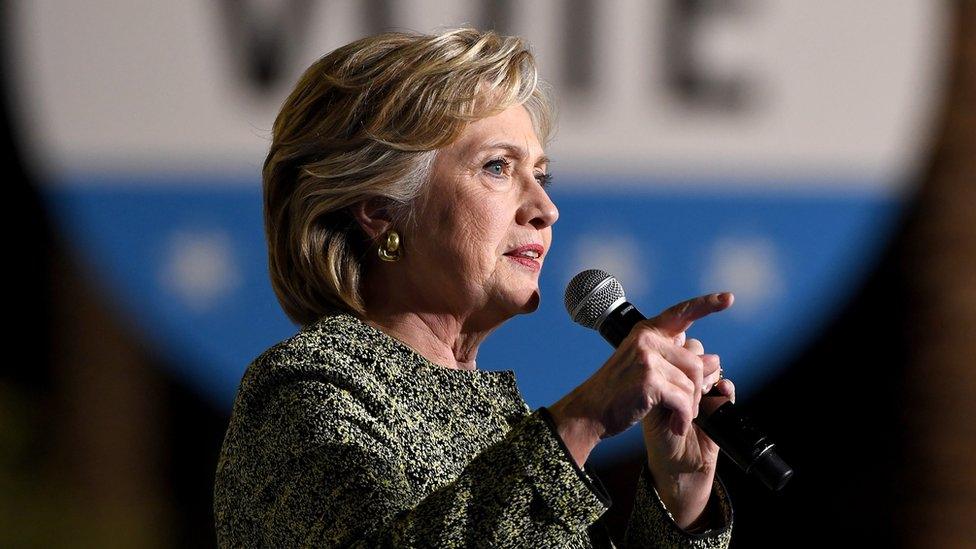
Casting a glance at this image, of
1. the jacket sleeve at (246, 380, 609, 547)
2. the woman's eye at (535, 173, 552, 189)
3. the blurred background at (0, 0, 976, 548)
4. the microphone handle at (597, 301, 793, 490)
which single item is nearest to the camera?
→ the jacket sleeve at (246, 380, 609, 547)

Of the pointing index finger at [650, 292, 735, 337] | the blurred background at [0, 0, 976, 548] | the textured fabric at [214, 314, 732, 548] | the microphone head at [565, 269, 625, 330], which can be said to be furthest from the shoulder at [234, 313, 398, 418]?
the blurred background at [0, 0, 976, 548]

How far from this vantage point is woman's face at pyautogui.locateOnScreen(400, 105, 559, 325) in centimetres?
155

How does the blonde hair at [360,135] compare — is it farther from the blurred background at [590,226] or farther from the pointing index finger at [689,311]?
the blurred background at [590,226]

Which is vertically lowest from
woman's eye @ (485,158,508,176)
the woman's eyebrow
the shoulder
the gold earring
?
the shoulder

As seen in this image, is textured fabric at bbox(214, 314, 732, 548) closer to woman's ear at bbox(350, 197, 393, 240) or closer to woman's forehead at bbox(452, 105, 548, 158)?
woman's ear at bbox(350, 197, 393, 240)

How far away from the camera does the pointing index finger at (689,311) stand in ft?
3.79

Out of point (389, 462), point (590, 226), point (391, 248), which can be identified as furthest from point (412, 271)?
point (590, 226)

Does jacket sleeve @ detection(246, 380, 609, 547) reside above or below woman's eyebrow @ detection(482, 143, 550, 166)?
below

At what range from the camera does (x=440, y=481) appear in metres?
1.33

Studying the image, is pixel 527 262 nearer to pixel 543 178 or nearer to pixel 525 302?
pixel 525 302

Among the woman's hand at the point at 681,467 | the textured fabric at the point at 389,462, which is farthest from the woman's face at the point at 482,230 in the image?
the woman's hand at the point at 681,467

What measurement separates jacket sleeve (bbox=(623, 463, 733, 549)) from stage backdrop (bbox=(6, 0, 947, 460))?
983 mm

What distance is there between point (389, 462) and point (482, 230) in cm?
41

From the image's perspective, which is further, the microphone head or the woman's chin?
the woman's chin
